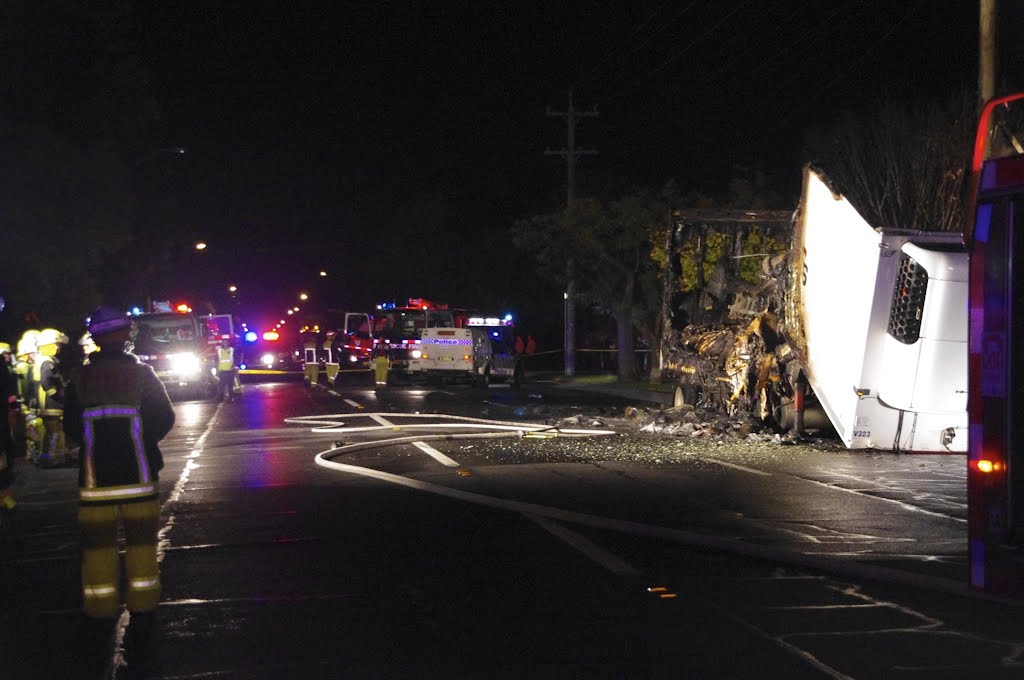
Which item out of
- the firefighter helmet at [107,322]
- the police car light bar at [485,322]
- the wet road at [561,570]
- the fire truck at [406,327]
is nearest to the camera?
the wet road at [561,570]

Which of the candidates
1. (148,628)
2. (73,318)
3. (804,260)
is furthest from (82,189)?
(148,628)

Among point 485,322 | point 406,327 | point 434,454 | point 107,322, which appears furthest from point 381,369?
point 107,322

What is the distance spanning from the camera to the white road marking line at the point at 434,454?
15421 mm

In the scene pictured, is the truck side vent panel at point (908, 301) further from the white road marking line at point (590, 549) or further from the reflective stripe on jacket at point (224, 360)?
the reflective stripe on jacket at point (224, 360)

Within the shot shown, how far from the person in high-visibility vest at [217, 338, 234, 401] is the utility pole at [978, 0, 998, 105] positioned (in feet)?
68.3

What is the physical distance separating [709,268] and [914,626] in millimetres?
15366

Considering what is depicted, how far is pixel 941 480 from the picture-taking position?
13.2 meters

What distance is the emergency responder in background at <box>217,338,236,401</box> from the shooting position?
1206 inches

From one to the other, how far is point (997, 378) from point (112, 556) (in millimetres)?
4793

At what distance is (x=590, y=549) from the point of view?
9.34 metres

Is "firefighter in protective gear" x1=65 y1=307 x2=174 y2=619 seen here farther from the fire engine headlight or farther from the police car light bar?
the police car light bar

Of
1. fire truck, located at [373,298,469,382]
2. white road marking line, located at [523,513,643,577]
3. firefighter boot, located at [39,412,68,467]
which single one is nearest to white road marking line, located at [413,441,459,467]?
white road marking line, located at [523,513,643,577]

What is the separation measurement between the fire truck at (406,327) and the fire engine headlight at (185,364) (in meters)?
7.63

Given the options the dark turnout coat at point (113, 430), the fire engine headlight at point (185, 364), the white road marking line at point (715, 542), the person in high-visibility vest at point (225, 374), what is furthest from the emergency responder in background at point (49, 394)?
the person in high-visibility vest at point (225, 374)
